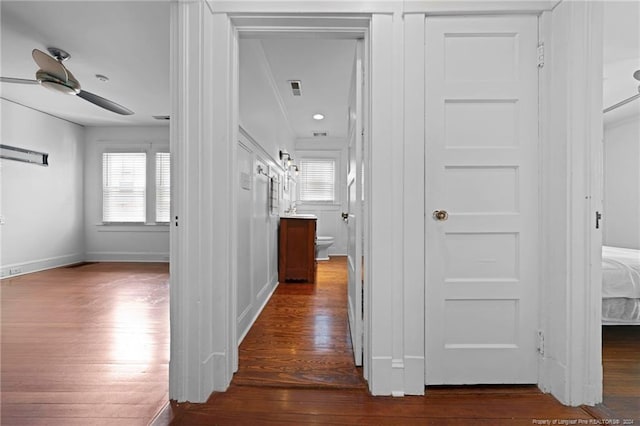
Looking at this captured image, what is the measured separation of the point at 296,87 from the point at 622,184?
4.86 meters

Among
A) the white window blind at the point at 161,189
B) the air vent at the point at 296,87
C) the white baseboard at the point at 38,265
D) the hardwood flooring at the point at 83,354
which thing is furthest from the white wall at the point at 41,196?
the air vent at the point at 296,87

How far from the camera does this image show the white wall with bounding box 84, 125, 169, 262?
241 inches

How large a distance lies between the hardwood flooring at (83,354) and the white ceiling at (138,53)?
2570 millimetres

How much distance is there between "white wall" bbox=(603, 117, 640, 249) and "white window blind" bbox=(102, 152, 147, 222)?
25.6 feet

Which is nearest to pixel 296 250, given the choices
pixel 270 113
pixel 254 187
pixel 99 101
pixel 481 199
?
pixel 254 187

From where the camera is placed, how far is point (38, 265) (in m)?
5.22

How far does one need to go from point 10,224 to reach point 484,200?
625cm

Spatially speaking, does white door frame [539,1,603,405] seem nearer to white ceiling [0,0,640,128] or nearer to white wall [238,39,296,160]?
white ceiling [0,0,640,128]

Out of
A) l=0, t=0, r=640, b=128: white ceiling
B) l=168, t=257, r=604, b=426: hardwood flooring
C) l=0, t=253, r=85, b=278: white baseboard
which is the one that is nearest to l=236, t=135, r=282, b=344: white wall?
l=168, t=257, r=604, b=426: hardwood flooring

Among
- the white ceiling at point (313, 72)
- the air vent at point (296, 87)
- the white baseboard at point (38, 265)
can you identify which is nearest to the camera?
the white ceiling at point (313, 72)

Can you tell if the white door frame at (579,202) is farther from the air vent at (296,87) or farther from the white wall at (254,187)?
the air vent at (296,87)

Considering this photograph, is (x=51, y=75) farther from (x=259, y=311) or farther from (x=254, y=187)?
(x=259, y=311)

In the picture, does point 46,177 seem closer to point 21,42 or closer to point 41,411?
point 21,42

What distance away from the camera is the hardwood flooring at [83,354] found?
1.61m
